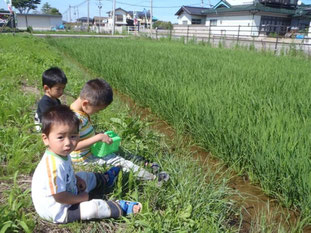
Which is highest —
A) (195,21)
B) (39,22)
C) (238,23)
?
(39,22)

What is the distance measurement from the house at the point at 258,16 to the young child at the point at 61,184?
2107cm

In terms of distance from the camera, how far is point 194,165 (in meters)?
2.35

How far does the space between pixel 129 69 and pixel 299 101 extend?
3156 mm

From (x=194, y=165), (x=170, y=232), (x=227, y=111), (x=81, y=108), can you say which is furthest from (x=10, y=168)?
(x=227, y=111)

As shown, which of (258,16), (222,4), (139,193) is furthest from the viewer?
(222,4)

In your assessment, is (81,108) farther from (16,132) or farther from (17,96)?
(17,96)

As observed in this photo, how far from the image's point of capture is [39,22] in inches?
1815

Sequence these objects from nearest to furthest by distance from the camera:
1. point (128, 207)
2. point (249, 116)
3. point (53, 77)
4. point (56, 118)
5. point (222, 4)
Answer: point (56, 118) < point (128, 207) < point (53, 77) < point (249, 116) < point (222, 4)

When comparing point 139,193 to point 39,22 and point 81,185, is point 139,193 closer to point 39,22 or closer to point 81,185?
point 81,185

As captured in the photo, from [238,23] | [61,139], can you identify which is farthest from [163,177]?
[238,23]

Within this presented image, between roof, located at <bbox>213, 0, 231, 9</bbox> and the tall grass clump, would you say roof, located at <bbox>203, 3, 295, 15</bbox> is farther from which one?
the tall grass clump

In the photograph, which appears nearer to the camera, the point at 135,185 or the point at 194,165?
the point at 135,185

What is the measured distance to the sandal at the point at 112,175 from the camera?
194 centimetres

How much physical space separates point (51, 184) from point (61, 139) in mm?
243
